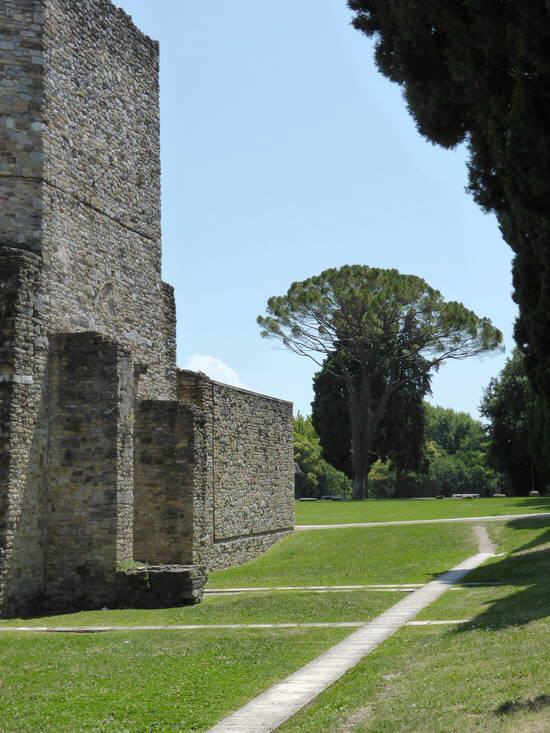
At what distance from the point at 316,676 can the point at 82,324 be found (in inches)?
384

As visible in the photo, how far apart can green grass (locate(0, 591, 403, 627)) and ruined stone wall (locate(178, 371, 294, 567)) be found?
4.46 m

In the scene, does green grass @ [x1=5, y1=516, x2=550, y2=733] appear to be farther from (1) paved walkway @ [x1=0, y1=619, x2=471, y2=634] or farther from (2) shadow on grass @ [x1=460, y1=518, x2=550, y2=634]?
(1) paved walkway @ [x1=0, y1=619, x2=471, y2=634]

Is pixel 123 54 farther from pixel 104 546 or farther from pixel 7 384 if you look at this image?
pixel 104 546

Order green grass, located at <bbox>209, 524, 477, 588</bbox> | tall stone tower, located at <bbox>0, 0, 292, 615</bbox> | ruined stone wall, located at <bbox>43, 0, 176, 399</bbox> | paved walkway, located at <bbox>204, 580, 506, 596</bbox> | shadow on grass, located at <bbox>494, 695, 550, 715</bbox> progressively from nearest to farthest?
shadow on grass, located at <bbox>494, 695, 550, 715</bbox>
tall stone tower, located at <bbox>0, 0, 292, 615</bbox>
paved walkway, located at <bbox>204, 580, 506, 596</bbox>
ruined stone wall, located at <bbox>43, 0, 176, 399</bbox>
green grass, located at <bbox>209, 524, 477, 588</bbox>

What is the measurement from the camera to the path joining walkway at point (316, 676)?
7.74 meters

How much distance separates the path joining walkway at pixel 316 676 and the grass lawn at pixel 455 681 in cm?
15

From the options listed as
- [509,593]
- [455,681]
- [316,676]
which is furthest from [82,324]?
[455,681]

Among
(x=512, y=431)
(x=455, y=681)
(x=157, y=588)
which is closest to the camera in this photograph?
(x=455, y=681)

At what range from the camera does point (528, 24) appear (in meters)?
7.75

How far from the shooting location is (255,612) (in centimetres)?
1420

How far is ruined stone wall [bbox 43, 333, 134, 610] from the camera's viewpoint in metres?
16.0

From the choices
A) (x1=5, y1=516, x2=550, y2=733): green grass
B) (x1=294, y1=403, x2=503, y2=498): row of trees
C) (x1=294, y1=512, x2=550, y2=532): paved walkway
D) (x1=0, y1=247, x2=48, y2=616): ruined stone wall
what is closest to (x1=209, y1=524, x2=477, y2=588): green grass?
(x1=294, y1=512, x2=550, y2=532): paved walkway

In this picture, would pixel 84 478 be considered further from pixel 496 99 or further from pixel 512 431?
pixel 512 431

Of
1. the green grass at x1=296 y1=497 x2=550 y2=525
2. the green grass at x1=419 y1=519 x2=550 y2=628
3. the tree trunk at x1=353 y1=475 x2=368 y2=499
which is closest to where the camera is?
the green grass at x1=419 y1=519 x2=550 y2=628
